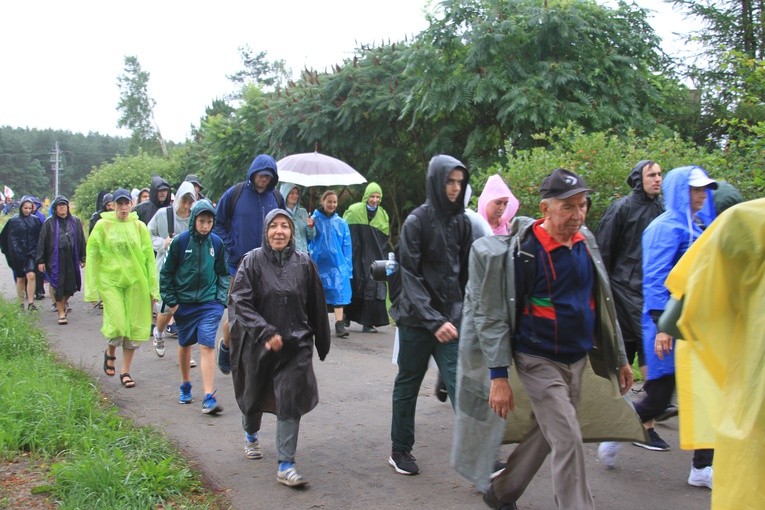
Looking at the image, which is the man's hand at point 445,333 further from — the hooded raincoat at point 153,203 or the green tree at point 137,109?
the green tree at point 137,109

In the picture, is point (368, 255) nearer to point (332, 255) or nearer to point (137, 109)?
point (332, 255)

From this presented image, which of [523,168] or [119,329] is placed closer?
[119,329]

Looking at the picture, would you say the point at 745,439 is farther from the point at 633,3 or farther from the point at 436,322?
the point at 633,3

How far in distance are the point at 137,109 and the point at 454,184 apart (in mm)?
72796

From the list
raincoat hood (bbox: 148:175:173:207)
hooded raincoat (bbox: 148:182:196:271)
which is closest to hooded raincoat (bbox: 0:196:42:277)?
raincoat hood (bbox: 148:175:173:207)

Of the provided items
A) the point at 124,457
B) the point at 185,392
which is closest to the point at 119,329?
the point at 185,392

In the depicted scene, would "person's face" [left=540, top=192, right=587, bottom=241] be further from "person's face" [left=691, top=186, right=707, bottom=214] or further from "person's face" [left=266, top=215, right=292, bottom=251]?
"person's face" [left=266, top=215, right=292, bottom=251]

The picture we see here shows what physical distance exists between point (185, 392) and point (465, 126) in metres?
9.24

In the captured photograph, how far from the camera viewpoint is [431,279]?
5.41 m

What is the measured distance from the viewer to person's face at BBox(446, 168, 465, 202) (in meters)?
5.34

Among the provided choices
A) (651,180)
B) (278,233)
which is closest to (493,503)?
(278,233)

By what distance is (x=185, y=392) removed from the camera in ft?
24.7

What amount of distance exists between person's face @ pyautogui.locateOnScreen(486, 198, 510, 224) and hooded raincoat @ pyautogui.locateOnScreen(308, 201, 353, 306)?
15.3 feet

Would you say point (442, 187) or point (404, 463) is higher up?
point (442, 187)
